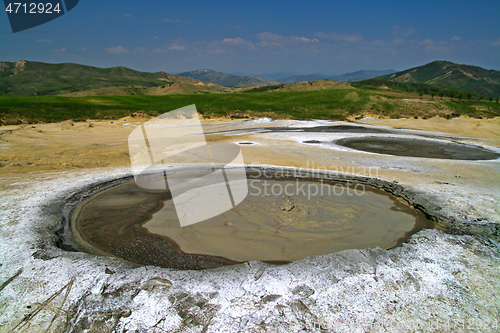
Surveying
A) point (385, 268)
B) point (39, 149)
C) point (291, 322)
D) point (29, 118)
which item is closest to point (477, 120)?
point (385, 268)

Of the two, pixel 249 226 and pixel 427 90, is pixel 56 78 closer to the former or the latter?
pixel 427 90

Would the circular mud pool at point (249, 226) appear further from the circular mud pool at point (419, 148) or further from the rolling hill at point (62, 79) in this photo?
the rolling hill at point (62, 79)

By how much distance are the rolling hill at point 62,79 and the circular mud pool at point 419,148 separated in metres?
72.5

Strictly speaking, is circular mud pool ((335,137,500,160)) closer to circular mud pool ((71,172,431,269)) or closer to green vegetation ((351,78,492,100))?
circular mud pool ((71,172,431,269))

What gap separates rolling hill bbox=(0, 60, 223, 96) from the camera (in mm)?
94262

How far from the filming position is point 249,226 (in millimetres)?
6023

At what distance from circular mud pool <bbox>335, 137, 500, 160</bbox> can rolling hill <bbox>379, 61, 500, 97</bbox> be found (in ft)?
471

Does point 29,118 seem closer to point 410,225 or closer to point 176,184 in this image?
point 176,184

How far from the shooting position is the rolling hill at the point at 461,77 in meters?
134

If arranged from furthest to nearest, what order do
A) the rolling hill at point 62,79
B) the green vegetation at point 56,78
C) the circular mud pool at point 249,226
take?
the green vegetation at point 56,78
the rolling hill at point 62,79
the circular mud pool at point 249,226

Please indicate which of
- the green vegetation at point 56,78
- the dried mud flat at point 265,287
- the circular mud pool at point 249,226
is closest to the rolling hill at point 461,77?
the green vegetation at point 56,78

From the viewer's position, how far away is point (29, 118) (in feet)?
70.6

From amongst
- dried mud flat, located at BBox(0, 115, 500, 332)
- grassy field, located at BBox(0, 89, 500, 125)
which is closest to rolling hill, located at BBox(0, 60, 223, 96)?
grassy field, located at BBox(0, 89, 500, 125)

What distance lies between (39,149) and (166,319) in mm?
14150
